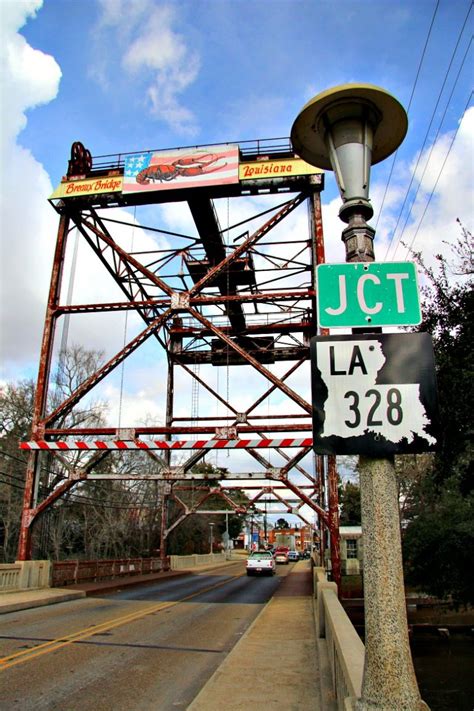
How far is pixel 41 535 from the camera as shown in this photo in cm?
3494

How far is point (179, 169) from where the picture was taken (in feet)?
64.4

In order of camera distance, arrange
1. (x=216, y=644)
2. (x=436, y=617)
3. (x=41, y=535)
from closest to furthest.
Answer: (x=216, y=644)
(x=436, y=617)
(x=41, y=535)

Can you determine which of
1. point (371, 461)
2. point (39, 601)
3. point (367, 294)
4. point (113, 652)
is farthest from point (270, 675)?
point (39, 601)

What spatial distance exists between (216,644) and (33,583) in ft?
32.2

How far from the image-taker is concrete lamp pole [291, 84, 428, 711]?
110 inches

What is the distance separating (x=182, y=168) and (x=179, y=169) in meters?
0.11

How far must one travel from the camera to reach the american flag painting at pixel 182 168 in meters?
19.2

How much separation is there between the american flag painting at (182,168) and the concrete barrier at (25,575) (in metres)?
13.1

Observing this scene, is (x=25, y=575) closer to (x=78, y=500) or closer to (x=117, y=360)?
(x=117, y=360)

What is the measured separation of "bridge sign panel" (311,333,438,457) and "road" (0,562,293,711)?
4.84 m

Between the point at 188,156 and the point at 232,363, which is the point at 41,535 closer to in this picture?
the point at 232,363

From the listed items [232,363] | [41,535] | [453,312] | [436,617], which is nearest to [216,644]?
[453,312]

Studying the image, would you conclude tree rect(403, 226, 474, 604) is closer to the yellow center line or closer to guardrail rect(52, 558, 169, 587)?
the yellow center line

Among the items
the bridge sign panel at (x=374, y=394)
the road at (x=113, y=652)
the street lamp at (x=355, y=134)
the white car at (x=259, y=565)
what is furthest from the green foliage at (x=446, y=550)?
the bridge sign panel at (x=374, y=394)
